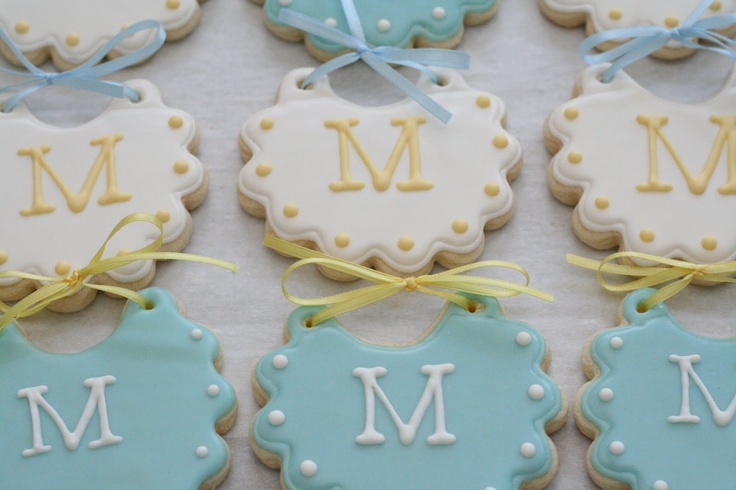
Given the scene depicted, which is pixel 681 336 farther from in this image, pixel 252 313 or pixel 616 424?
pixel 252 313

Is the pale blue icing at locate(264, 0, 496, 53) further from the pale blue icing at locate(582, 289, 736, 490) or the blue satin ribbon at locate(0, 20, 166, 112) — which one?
the pale blue icing at locate(582, 289, 736, 490)

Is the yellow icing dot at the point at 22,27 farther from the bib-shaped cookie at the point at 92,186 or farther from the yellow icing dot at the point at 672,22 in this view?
the yellow icing dot at the point at 672,22

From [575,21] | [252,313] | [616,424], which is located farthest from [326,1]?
[616,424]

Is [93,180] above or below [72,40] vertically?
below

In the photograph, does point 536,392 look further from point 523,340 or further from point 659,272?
point 659,272

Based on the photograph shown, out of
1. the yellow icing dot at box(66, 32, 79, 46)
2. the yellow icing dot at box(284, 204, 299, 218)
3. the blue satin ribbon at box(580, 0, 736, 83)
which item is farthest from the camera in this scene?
the yellow icing dot at box(66, 32, 79, 46)

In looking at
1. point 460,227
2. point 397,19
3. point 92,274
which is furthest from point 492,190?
point 92,274

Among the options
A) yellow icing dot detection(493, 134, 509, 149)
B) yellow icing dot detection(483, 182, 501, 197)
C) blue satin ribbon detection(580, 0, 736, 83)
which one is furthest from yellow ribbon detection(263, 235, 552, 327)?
blue satin ribbon detection(580, 0, 736, 83)
